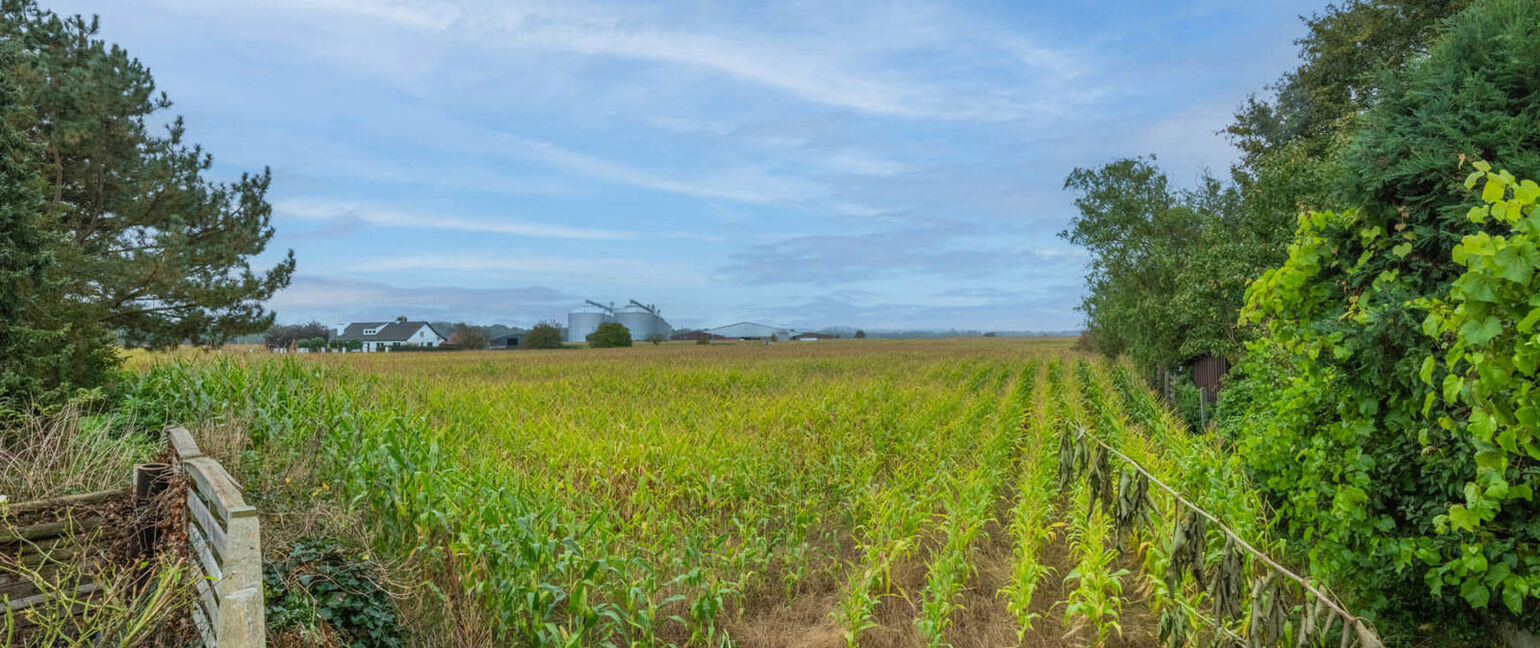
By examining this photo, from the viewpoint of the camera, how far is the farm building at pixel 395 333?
254ft

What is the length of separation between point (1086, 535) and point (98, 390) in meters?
9.88

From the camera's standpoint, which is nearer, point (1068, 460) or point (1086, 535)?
point (1068, 460)

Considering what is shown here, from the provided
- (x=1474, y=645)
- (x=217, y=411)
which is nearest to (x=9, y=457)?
(x=217, y=411)

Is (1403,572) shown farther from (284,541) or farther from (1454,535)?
(284,541)

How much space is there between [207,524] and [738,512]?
446cm

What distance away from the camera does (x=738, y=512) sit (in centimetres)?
723

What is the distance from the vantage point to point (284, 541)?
4.70m

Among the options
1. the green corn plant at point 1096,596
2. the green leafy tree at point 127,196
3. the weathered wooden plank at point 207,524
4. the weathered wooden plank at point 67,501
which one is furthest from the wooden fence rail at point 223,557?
the green leafy tree at point 127,196

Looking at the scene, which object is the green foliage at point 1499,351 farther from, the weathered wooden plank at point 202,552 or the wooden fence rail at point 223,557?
the weathered wooden plank at point 202,552

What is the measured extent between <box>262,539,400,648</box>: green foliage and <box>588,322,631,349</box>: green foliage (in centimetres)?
6030

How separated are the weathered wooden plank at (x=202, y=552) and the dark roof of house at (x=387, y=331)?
269 ft

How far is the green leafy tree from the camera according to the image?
42.3ft

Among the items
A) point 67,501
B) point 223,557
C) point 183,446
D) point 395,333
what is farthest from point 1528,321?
point 395,333

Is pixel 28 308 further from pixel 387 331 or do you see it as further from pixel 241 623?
pixel 387 331
